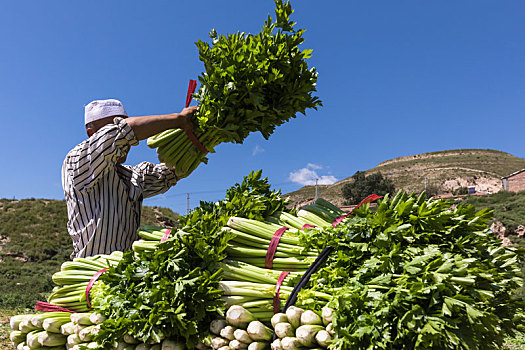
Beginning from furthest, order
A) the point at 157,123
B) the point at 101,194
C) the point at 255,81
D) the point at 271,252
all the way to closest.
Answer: the point at 101,194
the point at 157,123
the point at 255,81
the point at 271,252

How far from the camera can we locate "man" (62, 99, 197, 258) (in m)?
2.88

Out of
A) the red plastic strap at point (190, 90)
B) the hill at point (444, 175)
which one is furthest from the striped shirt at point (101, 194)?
the hill at point (444, 175)

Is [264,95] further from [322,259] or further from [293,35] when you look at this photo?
[322,259]

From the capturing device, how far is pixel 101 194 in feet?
10.0

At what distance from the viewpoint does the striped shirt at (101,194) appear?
9.41 ft

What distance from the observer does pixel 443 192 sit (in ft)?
143

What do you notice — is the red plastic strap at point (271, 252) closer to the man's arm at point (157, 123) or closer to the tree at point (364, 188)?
the man's arm at point (157, 123)

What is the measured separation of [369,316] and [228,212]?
1.18 metres

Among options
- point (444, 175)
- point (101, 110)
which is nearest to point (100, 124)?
point (101, 110)

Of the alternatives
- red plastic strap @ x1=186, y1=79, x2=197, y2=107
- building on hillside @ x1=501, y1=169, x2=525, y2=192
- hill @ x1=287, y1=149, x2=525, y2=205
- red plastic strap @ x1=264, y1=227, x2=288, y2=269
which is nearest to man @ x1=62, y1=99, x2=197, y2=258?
red plastic strap @ x1=186, y1=79, x2=197, y2=107

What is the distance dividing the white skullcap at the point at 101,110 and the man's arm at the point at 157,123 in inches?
17.1

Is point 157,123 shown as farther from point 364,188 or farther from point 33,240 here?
point 364,188

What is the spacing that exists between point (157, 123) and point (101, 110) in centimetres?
65

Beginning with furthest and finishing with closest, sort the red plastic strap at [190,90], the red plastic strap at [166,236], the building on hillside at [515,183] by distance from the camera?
Answer: the building on hillside at [515,183] → the red plastic strap at [190,90] → the red plastic strap at [166,236]
